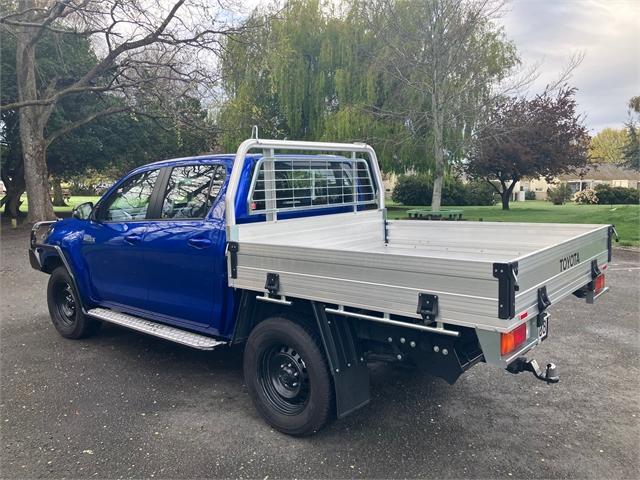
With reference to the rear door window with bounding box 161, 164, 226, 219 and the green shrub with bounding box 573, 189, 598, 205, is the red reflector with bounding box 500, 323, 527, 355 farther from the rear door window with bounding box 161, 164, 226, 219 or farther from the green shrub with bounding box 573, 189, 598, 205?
the green shrub with bounding box 573, 189, 598, 205

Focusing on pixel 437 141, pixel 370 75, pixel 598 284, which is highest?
pixel 370 75

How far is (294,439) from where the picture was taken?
3.49 m

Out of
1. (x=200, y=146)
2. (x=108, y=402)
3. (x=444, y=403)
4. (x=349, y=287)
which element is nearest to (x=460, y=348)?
(x=349, y=287)

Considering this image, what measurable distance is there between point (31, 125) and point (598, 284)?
742 inches

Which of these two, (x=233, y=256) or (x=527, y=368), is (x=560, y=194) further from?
(x=233, y=256)

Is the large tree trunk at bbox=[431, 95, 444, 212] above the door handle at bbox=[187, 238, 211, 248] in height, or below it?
above

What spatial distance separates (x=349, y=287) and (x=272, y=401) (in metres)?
1.23

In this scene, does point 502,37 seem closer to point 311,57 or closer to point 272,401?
point 311,57

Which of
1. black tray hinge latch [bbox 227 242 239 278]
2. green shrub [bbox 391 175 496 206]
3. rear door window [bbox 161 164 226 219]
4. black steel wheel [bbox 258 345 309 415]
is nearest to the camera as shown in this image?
black steel wheel [bbox 258 345 309 415]

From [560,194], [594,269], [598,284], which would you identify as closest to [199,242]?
[594,269]

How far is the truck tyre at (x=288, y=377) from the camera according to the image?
3.32 m

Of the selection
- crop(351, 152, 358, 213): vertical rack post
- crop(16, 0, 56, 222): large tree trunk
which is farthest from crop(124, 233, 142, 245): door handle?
crop(16, 0, 56, 222): large tree trunk

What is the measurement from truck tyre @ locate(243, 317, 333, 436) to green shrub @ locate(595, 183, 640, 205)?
32.2 metres

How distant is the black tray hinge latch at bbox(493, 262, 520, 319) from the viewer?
2.42m
